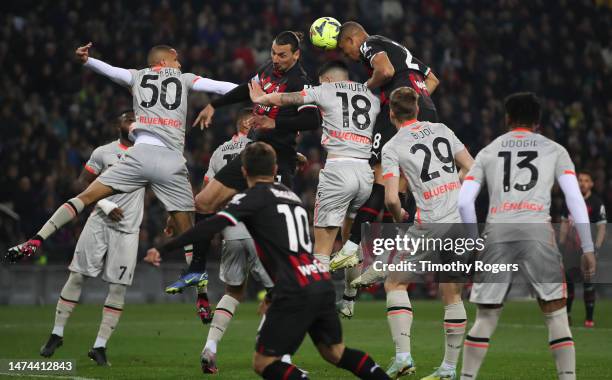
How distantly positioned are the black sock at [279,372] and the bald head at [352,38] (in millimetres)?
4716

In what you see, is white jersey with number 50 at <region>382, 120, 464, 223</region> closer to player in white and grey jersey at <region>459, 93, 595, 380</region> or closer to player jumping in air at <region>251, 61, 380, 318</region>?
player jumping in air at <region>251, 61, 380, 318</region>

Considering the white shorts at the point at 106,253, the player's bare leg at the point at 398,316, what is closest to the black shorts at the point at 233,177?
the player's bare leg at the point at 398,316

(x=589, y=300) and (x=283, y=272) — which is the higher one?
(x=589, y=300)

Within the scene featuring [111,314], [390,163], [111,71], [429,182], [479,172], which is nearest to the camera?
[479,172]

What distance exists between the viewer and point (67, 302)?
1241 centimetres

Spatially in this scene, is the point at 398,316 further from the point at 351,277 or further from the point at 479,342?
the point at 479,342

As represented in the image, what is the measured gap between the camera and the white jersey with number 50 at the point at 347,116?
11.0m

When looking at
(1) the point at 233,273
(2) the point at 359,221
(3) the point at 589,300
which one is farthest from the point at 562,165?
(3) the point at 589,300

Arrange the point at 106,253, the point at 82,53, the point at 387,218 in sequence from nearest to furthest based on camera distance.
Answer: the point at 82,53 < the point at 387,218 < the point at 106,253

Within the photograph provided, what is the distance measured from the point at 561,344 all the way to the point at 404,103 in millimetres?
2807

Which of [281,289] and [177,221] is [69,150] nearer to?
[177,221]

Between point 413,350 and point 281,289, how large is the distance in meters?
5.84

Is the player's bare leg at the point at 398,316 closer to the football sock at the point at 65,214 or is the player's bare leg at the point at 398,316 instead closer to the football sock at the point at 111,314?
the football sock at the point at 65,214

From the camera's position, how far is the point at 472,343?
8.29m
